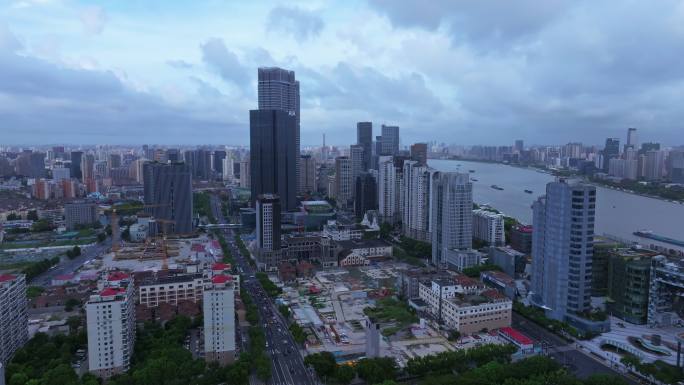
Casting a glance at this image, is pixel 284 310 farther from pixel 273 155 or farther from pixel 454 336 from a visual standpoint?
pixel 273 155

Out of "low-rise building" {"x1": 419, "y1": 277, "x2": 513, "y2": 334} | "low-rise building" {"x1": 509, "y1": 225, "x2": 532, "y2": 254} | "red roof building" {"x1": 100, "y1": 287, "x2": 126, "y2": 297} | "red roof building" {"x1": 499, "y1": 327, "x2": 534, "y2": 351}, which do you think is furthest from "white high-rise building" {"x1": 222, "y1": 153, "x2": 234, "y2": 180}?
"red roof building" {"x1": 499, "y1": 327, "x2": 534, "y2": 351}

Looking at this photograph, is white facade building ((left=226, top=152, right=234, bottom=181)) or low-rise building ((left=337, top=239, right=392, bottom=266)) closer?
low-rise building ((left=337, top=239, right=392, bottom=266))

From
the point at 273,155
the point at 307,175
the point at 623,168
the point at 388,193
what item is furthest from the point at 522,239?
the point at 623,168

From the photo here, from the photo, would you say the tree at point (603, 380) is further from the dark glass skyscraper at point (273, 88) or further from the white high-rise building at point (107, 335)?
the dark glass skyscraper at point (273, 88)

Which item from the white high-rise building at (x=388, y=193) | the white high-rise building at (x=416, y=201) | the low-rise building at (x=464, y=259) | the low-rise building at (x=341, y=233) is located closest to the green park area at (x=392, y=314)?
the low-rise building at (x=464, y=259)

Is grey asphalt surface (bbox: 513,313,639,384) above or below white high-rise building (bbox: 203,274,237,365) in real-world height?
below

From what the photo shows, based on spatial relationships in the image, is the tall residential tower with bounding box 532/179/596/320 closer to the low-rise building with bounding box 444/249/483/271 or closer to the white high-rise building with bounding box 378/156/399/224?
the low-rise building with bounding box 444/249/483/271
